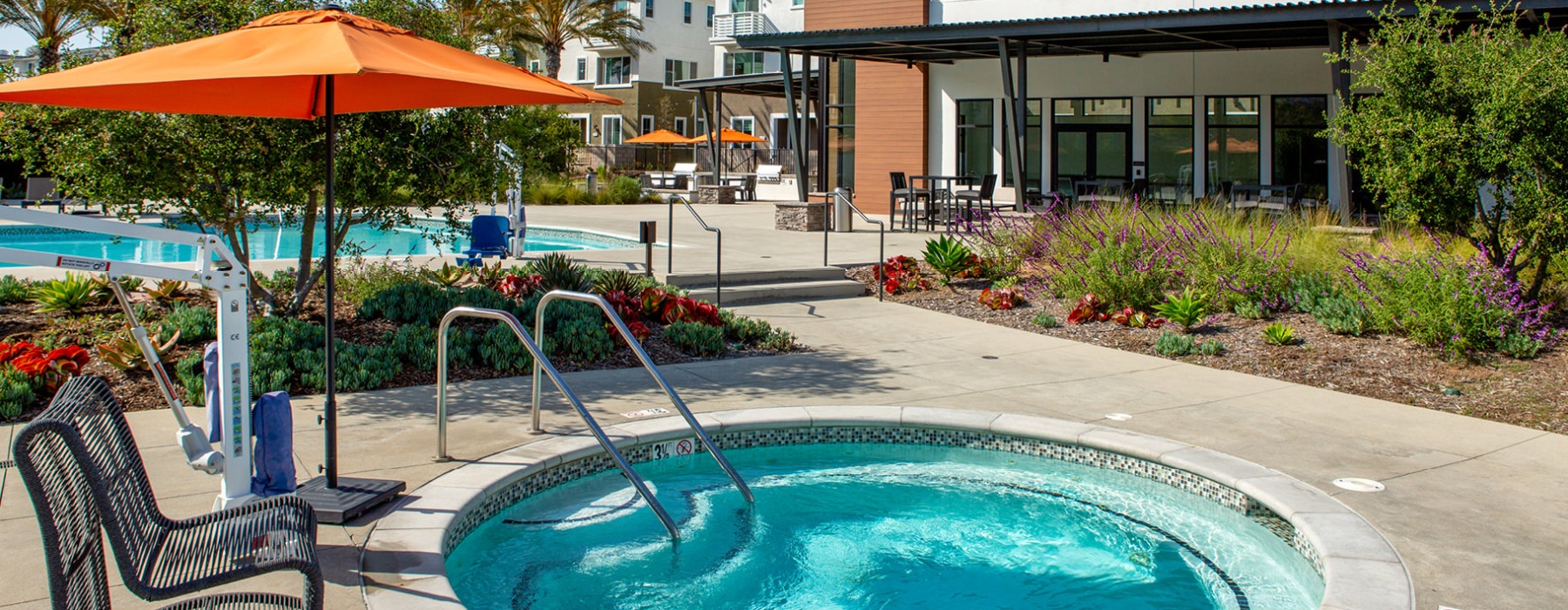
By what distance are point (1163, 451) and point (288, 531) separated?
4614 millimetres

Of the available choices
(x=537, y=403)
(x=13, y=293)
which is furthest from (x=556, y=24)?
(x=537, y=403)

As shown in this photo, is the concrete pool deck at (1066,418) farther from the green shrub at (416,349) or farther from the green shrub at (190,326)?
the green shrub at (190,326)

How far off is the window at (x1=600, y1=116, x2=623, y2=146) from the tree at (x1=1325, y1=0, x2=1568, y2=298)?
46.3 m

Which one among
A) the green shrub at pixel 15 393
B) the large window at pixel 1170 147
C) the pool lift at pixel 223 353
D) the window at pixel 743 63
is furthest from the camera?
the window at pixel 743 63

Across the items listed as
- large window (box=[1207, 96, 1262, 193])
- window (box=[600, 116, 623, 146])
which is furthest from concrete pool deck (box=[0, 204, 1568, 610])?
window (box=[600, 116, 623, 146])

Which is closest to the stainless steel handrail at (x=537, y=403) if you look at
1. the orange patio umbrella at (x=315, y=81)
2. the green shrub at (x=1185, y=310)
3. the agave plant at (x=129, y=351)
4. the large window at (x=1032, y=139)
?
the orange patio umbrella at (x=315, y=81)

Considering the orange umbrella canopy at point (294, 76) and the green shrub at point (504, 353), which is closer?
the orange umbrella canopy at point (294, 76)

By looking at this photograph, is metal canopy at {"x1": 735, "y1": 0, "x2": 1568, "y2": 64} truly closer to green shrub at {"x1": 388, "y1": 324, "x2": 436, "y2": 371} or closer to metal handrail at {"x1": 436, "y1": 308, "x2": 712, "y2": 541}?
green shrub at {"x1": 388, "y1": 324, "x2": 436, "y2": 371}

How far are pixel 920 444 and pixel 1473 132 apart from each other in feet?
17.7

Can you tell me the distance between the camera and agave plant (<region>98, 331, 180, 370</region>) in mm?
7484

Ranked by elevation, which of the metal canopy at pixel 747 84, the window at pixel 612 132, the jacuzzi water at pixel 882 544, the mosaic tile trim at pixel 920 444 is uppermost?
the window at pixel 612 132

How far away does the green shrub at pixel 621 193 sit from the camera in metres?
32.2

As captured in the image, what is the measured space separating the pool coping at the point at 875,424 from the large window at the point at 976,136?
60.6 ft

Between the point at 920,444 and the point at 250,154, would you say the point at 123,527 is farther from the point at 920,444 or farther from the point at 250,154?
the point at 250,154
